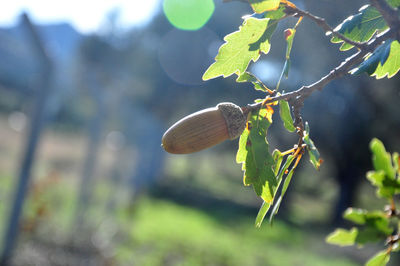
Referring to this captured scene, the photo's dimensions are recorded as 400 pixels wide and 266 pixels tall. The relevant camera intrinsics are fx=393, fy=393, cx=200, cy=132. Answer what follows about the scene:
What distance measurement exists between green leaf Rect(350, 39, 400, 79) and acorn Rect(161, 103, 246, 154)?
21cm

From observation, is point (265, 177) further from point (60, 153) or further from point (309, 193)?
point (309, 193)

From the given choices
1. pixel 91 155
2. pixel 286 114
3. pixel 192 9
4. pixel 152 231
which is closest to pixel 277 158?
pixel 286 114

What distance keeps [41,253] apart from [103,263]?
0.55 m

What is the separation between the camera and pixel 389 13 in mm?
582

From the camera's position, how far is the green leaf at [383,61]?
0.60 meters

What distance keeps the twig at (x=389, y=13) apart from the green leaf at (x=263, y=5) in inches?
5.5

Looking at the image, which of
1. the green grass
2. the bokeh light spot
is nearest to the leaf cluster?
the bokeh light spot

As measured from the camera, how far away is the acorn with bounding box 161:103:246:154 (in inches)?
24.7

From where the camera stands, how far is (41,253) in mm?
3346

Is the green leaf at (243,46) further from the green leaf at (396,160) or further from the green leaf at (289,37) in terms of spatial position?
the green leaf at (396,160)

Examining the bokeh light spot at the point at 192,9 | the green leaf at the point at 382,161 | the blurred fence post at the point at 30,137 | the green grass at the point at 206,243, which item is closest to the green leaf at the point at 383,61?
the green leaf at the point at 382,161

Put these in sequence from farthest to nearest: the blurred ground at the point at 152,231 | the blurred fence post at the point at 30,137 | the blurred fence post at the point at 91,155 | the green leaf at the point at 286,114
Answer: the blurred fence post at the point at 91,155, the blurred ground at the point at 152,231, the blurred fence post at the point at 30,137, the green leaf at the point at 286,114

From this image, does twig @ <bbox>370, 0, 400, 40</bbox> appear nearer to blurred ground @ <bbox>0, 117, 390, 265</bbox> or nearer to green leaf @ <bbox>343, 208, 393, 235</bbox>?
green leaf @ <bbox>343, 208, 393, 235</bbox>

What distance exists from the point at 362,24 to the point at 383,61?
13 cm
